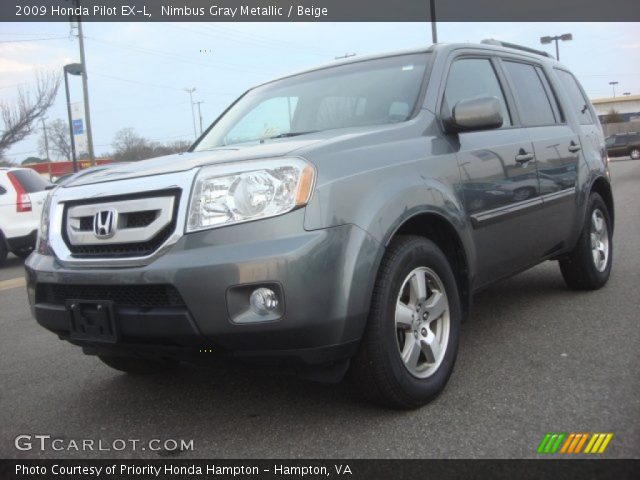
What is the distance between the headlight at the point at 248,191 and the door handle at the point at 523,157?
1801 millimetres

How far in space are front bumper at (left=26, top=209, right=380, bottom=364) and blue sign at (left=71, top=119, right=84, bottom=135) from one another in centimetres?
2811

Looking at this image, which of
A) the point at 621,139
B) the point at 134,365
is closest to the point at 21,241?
the point at 134,365

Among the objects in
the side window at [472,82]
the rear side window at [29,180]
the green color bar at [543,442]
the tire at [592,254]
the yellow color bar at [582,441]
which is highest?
the side window at [472,82]

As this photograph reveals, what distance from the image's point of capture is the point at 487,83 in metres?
3.93

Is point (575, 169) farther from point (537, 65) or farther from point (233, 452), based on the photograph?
point (233, 452)

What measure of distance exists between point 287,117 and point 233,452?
2091 millimetres

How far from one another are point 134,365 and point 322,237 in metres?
1.74

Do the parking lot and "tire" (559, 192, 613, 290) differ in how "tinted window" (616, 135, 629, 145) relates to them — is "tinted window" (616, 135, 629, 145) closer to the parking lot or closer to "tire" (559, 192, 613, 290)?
"tire" (559, 192, 613, 290)

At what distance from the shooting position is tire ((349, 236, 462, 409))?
2650 millimetres

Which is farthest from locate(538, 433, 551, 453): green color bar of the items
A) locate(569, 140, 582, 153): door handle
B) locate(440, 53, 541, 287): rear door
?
locate(569, 140, 582, 153): door handle

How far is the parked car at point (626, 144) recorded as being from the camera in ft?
112

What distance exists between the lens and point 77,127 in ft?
93.7
